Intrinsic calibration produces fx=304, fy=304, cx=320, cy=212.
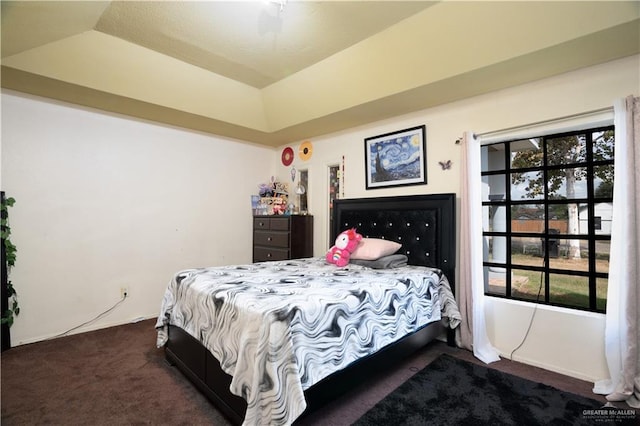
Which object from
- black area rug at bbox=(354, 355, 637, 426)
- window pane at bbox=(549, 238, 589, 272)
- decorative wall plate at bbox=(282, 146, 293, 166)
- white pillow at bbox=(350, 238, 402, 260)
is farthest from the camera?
decorative wall plate at bbox=(282, 146, 293, 166)

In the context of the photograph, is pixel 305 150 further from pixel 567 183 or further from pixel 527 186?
pixel 567 183

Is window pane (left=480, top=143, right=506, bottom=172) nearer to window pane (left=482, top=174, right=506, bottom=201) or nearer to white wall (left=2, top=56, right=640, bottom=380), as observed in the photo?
window pane (left=482, top=174, right=506, bottom=201)

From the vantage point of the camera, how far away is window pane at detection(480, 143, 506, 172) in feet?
9.56

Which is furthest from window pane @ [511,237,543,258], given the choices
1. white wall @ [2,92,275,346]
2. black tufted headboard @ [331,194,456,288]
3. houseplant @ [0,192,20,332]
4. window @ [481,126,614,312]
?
houseplant @ [0,192,20,332]

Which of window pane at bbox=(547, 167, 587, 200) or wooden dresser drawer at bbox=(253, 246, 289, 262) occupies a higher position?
window pane at bbox=(547, 167, 587, 200)

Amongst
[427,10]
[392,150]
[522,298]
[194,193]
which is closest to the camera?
[427,10]

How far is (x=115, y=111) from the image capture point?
334cm


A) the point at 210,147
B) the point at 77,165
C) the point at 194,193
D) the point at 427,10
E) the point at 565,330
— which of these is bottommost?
the point at 565,330

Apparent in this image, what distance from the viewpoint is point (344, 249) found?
3057 millimetres

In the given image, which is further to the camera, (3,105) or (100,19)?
(3,105)

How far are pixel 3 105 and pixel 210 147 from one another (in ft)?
6.45

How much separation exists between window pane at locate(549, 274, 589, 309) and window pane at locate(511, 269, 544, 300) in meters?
0.08

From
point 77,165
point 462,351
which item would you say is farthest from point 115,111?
Answer: point 462,351

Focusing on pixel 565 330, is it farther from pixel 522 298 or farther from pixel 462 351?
pixel 462 351
